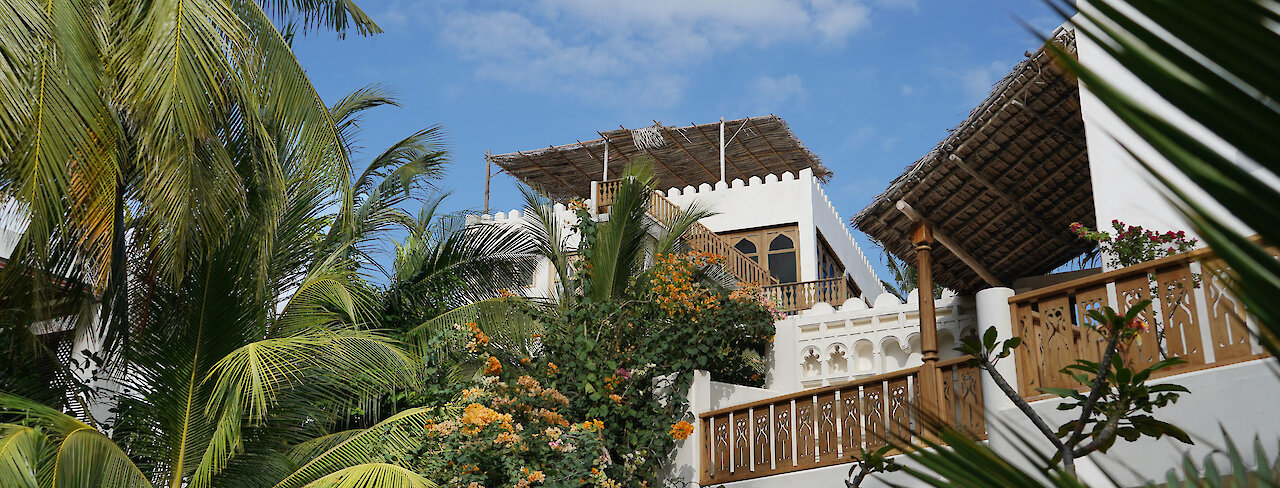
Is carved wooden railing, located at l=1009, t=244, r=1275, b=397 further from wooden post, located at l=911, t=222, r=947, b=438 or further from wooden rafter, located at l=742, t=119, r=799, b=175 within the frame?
wooden rafter, located at l=742, t=119, r=799, b=175

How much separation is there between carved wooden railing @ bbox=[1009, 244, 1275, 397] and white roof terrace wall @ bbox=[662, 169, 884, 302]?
12826 millimetres

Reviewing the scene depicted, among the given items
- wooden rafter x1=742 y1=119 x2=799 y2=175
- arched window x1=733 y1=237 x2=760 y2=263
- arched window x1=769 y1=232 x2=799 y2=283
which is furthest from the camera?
wooden rafter x1=742 y1=119 x2=799 y2=175

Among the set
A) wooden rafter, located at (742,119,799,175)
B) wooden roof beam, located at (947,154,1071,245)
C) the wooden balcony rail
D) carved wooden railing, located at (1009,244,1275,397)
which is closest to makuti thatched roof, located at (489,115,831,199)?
wooden rafter, located at (742,119,799,175)

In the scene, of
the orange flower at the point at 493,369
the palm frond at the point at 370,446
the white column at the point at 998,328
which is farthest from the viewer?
the orange flower at the point at 493,369

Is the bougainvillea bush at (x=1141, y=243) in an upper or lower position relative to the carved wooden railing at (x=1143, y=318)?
upper

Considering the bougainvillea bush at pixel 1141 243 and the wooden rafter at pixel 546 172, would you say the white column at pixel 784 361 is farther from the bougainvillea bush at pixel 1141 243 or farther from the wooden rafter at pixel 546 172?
the wooden rafter at pixel 546 172

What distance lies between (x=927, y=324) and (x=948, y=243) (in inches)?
79.6

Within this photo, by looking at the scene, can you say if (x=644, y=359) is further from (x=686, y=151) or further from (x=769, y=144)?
(x=769, y=144)

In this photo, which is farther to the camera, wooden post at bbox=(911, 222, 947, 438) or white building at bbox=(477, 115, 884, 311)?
white building at bbox=(477, 115, 884, 311)

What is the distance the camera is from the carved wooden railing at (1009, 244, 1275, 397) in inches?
249

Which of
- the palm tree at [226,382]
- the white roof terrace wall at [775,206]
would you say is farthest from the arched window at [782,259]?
the palm tree at [226,382]

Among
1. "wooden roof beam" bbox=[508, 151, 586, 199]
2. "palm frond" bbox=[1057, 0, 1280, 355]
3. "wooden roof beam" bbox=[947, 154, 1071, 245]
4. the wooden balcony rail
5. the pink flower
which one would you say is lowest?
"palm frond" bbox=[1057, 0, 1280, 355]

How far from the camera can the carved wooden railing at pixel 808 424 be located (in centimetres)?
806

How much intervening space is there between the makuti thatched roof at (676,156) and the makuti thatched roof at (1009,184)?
445 inches
